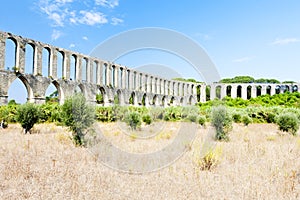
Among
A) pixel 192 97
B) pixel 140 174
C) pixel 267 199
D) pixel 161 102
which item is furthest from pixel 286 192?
pixel 192 97

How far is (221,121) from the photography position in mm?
9133

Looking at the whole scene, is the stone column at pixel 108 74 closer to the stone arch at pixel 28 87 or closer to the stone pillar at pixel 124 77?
the stone pillar at pixel 124 77

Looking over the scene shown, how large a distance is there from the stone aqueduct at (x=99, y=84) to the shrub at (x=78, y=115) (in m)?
1.39

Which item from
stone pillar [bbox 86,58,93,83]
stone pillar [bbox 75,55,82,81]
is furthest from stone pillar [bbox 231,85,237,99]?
stone pillar [bbox 75,55,82,81]

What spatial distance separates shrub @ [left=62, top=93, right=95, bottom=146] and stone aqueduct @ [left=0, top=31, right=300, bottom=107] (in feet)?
4.57

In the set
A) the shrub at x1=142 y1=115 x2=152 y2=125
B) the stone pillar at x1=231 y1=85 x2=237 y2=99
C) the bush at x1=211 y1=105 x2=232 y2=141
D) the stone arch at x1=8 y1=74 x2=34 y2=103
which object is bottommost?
the shrub at x1=142 y1=115 x2=152 y2=125

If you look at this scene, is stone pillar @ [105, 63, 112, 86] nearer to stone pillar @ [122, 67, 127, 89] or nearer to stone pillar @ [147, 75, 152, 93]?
stone pillar @ [122, 67, 127, 89]

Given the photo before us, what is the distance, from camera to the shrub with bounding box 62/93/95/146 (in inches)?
270

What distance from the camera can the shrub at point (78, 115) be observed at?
6859 mm

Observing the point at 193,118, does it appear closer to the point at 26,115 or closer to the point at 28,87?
the point at 26,115

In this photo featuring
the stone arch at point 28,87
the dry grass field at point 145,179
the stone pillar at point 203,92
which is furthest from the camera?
the stone pillar at point 203,92

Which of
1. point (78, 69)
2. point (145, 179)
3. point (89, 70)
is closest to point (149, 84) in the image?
point (89, 70)

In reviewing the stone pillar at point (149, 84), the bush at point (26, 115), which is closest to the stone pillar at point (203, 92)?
the stone pillar at point (149, 84)

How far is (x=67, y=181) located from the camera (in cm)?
360
